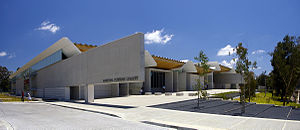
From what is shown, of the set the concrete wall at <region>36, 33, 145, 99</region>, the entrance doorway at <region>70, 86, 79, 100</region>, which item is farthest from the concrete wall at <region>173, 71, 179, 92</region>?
the concrete wall at <region>36, 33, 145, 99</region>

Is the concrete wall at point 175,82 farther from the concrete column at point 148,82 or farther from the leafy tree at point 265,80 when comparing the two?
the leafy tree at point 265,80

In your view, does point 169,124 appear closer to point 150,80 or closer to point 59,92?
point 59,92

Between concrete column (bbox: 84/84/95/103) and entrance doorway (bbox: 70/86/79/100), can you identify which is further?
entrance doorway (bbox: 70/86/79/100)

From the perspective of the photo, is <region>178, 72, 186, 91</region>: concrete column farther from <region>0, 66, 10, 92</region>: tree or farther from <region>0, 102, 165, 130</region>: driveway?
<region>0, 66, 10, 92</region>: tree

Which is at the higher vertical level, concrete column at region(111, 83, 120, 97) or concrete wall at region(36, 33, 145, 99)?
concrete wall at region(36, 33, 145, 99)

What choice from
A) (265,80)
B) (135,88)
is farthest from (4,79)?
(265,80)

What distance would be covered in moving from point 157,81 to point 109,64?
26874mm

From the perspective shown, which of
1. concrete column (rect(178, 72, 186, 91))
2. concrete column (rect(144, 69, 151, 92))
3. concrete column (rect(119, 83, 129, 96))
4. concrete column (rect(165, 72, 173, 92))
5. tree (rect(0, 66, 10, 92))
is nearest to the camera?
concrete column (rect(119, 83, 129, 96))

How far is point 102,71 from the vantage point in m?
21.2

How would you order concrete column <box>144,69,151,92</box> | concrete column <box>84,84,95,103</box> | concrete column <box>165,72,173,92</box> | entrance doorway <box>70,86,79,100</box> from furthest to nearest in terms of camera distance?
concrete column <box>165,72,173,92</box> → concrete column <box>144,69,151,92</box> → entrance doorway <box>70,86,79,100</box> → concrete column <box>84,84,95,103</box>

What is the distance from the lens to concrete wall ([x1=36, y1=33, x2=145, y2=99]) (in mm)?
16891

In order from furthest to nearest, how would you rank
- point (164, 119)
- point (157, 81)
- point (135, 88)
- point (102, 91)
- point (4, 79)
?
point (4, 79), point (157, 81), point (135, 88), point (102, 91), point (164, 119)

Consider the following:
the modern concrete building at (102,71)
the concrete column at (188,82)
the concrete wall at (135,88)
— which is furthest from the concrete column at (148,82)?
the concrete column at (188,82)

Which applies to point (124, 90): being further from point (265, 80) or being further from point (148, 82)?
point (265, 80)
